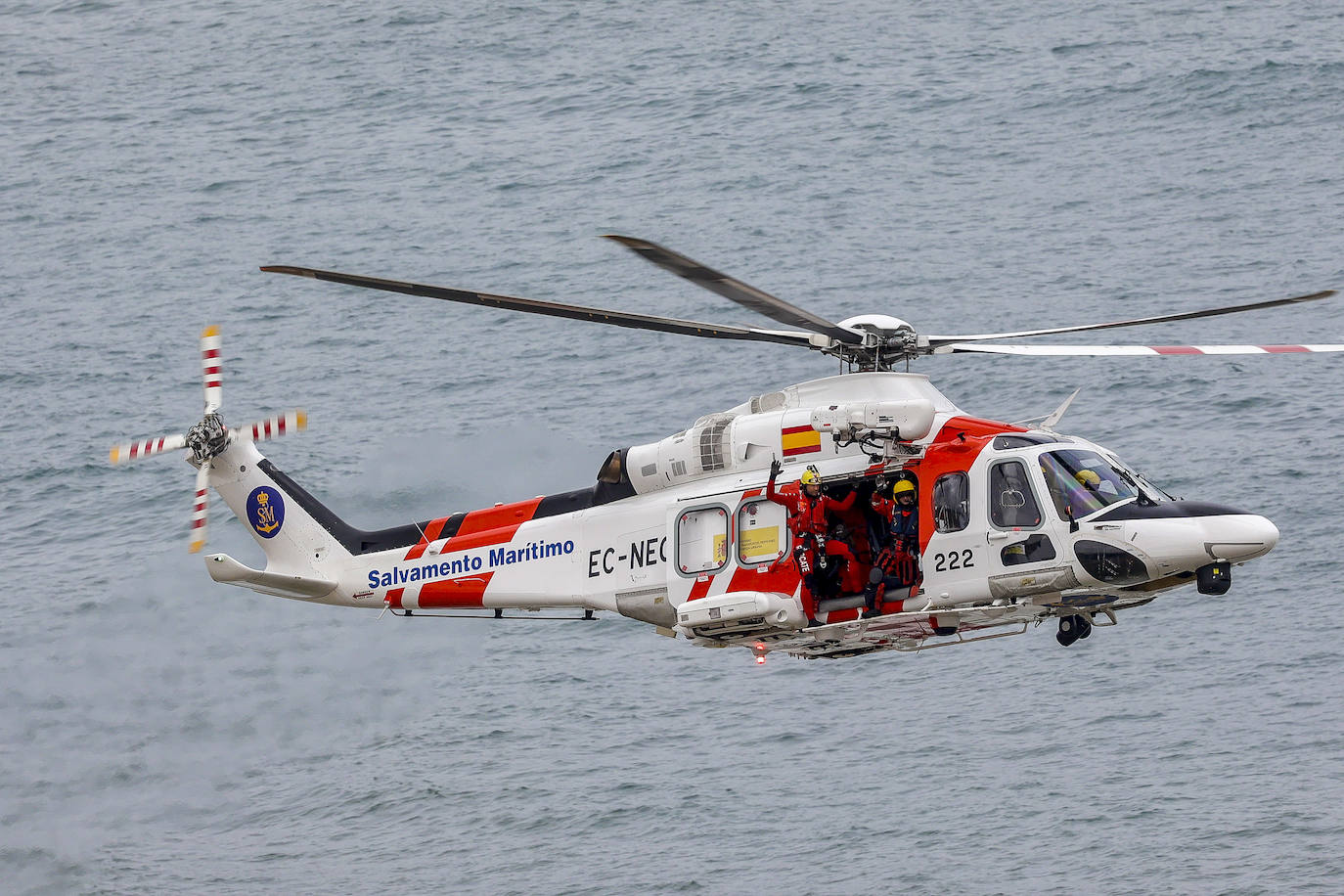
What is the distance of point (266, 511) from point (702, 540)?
24.2 ft

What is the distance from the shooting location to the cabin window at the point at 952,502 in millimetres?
20641

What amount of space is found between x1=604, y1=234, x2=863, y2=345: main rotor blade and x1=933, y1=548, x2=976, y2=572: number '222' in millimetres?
2778

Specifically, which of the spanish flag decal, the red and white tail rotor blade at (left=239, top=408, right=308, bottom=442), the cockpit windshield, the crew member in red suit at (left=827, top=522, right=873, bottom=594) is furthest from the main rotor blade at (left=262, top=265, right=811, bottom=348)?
the red and white tail rotor blade at (left=239, top=408, right=308, bottom=442)

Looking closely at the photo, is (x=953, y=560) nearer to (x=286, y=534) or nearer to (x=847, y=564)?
(x=847, y=564)

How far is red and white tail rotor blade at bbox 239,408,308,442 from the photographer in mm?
23391

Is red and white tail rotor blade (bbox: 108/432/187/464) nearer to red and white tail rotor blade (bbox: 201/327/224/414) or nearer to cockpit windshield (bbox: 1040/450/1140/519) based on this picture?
red and white tail rotor blade (bbox: 201/327/224/414)

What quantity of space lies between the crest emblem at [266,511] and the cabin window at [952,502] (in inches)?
400

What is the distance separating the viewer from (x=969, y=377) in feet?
193

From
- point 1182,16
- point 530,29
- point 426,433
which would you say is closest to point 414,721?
point 426,433

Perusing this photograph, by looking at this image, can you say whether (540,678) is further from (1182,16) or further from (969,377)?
(1182,16)

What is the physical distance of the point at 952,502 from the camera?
20734mm

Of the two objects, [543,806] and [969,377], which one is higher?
[969,377]

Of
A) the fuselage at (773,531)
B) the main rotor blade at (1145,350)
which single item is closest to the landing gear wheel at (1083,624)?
the fuselage at (773,531)

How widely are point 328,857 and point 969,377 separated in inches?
1026
